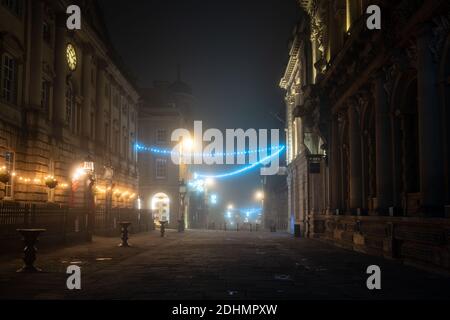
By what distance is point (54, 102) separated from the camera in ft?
104

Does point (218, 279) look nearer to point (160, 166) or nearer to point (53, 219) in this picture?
point (53, 219)

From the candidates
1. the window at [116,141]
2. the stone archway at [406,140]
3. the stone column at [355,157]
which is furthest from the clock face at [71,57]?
the stone archway at [406,140]

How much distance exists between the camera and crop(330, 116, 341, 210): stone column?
29172 mm

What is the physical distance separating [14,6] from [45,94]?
Answer: 5.82 m

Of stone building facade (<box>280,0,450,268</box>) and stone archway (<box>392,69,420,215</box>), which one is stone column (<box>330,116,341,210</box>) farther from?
stone archway (<box>392,69,420,215</box>)

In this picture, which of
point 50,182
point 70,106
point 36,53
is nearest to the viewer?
point 36,53

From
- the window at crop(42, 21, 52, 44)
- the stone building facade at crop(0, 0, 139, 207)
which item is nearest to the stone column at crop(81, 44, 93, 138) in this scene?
the stone building facade at crop(0, 0, 139, 207)

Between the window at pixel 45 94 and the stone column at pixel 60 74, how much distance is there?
0.74m

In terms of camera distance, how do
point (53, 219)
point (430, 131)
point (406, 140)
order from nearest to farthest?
1. point (430, 131)
2. point (406, 140)
3. point (53, 219)

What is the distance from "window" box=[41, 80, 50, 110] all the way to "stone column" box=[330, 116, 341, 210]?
1605 centimetres

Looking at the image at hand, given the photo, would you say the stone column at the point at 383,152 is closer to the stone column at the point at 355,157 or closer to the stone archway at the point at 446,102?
the stone column at the point at 355,157

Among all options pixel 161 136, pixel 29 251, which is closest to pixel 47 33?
pixel 29 251

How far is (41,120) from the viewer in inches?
1109
